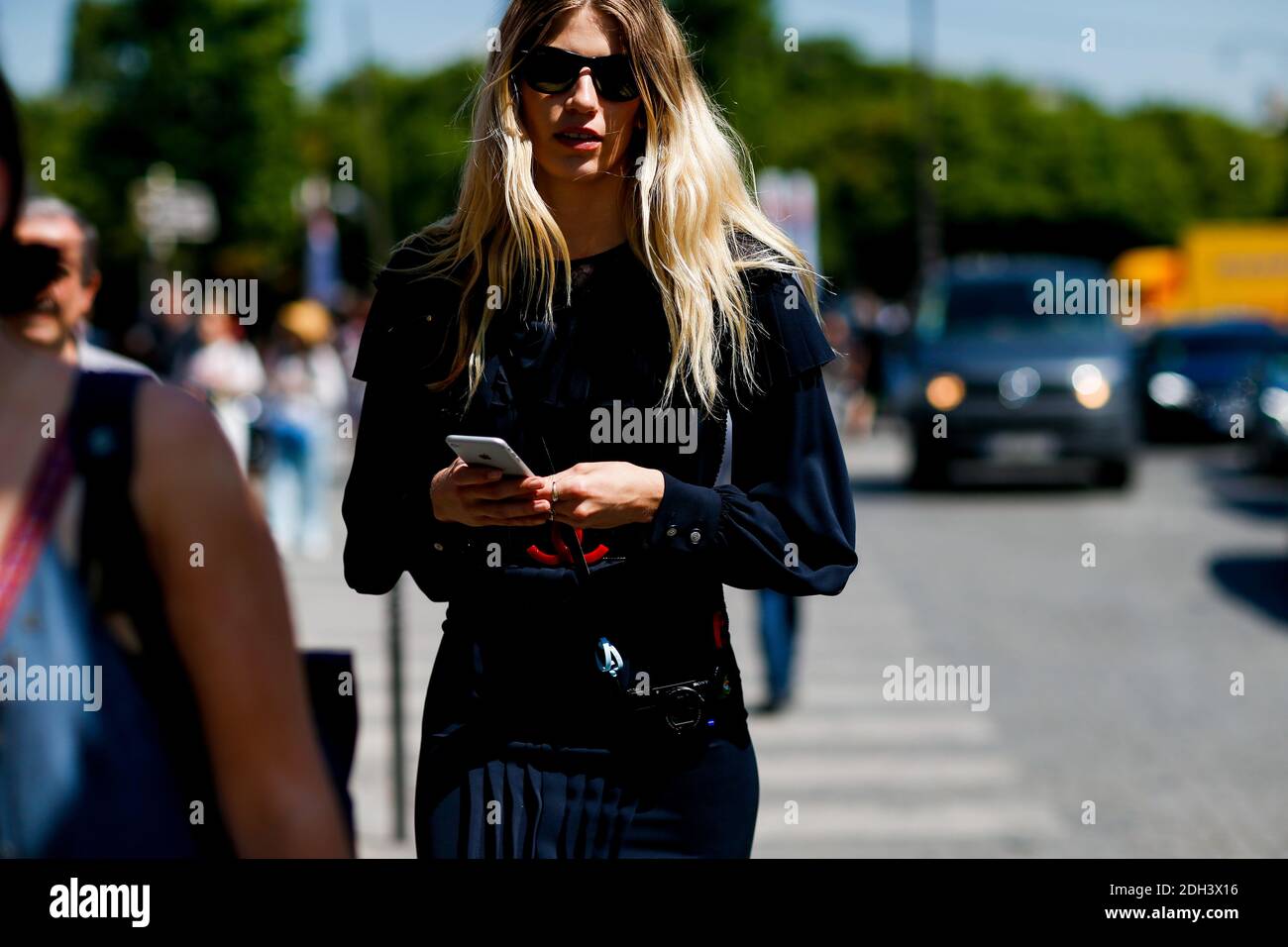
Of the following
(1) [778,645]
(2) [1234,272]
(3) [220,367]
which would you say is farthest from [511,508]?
(2) [1234,272]

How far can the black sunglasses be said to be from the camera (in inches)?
95.0

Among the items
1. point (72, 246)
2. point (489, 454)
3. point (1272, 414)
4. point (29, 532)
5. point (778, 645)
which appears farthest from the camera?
point (1272, 414)

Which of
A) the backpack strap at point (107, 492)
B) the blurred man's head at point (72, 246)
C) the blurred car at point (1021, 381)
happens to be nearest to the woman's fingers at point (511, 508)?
the backpack strap at point (107, 492)

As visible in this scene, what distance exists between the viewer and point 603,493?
225 cm

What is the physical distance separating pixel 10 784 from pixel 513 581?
2.94 ft

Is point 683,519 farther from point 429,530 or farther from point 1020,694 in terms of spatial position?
point 1020,694

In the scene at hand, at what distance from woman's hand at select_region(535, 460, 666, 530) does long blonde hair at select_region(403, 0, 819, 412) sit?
12 centimetres

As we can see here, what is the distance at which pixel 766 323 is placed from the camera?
2.38 m

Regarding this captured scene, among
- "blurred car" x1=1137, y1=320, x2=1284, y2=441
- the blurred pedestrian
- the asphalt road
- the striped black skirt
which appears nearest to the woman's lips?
the striped black skirt

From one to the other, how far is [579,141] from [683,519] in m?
0.52

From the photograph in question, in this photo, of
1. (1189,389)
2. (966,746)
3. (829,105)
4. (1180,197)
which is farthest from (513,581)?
(1180,197)

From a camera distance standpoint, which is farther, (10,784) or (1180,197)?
(1180,197)

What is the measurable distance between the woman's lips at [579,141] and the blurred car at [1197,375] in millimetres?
22057

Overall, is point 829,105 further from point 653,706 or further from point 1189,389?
point 653,706
